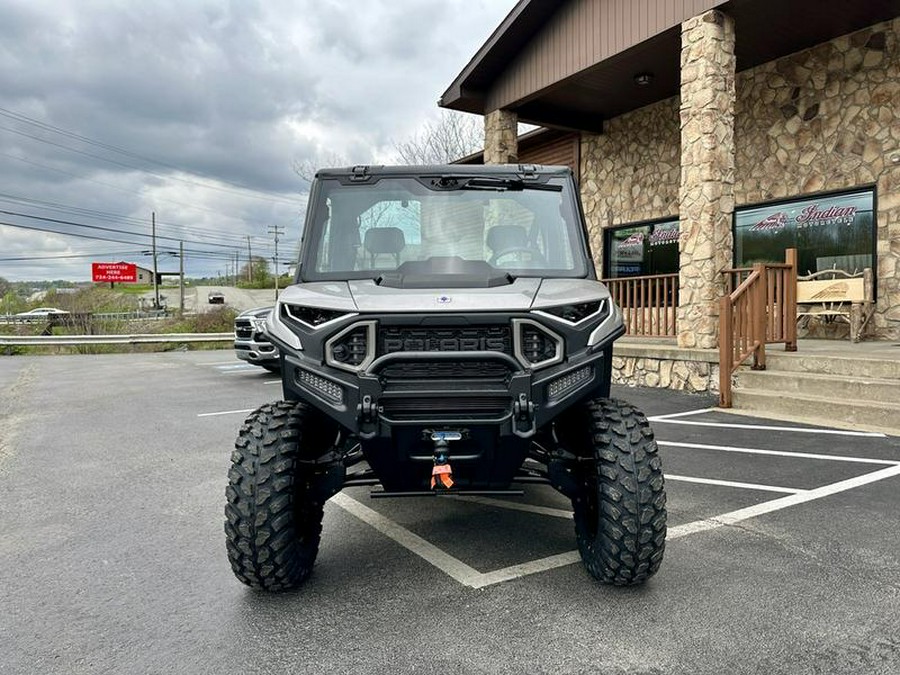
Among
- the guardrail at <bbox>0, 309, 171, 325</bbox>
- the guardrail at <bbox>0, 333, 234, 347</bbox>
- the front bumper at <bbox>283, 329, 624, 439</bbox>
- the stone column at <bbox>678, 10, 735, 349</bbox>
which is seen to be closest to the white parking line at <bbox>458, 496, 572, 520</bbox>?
the front bumper at <bbox>283, 329, 624, 439</bbox>

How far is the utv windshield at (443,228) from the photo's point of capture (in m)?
3.40

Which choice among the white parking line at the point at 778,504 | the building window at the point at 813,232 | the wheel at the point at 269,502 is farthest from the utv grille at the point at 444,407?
the building window at the point at 813,232

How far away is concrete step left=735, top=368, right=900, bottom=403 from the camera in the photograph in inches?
257

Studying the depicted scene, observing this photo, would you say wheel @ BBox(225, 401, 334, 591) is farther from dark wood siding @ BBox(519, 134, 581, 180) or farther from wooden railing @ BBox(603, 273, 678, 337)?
dark wood siding @ BBox(519, 134, 581, 180)

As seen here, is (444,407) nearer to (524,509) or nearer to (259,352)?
(524,509)

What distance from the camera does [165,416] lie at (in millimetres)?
8148

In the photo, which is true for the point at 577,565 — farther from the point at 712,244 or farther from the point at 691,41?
the point at 691,41

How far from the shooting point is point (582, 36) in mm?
10211

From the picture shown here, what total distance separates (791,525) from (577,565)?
146 cm

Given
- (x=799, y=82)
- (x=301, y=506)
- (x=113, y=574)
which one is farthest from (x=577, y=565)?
(x=799, y=82)

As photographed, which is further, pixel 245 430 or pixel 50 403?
pixel 50 403

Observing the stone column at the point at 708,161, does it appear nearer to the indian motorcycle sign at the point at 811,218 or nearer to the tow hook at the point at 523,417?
the indian motorcycle sign at the point at 811,218

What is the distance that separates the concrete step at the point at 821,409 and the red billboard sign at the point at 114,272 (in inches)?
3336

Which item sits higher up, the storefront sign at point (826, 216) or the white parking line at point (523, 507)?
the storefront sign at point (826, 216)
